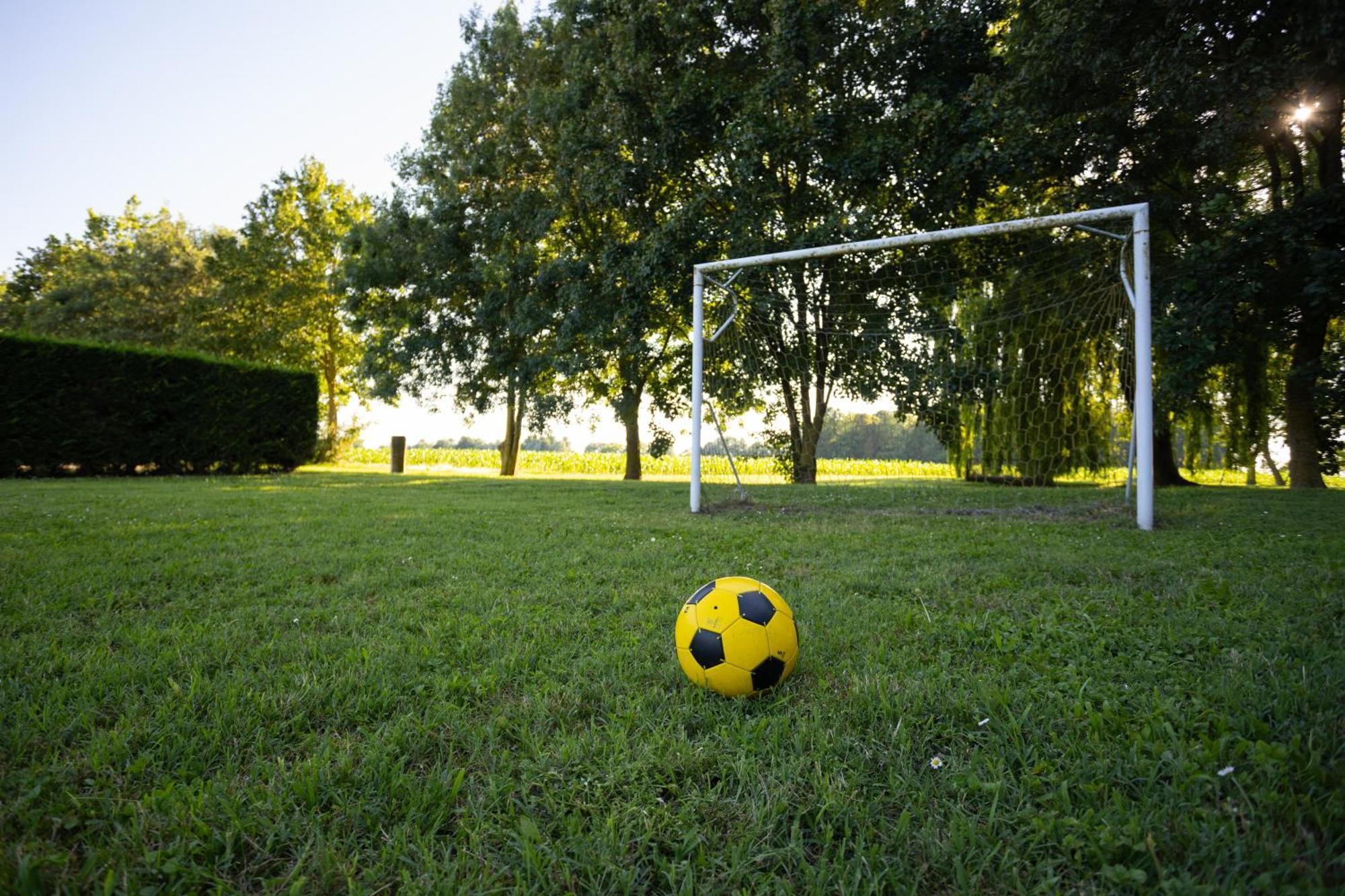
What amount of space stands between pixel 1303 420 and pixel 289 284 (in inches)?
1316

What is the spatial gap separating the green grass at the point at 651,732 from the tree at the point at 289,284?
25.4m

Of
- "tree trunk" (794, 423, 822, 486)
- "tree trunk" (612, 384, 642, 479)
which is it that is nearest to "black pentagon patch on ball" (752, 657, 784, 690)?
"tree trunk" (794, 423, 822, 486)

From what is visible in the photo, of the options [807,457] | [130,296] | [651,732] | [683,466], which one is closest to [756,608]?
[651,732]

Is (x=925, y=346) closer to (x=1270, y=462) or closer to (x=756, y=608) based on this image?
(x=756, y=608)

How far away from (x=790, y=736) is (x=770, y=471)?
42.2 ft

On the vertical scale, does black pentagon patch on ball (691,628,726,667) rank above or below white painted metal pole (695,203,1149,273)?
below

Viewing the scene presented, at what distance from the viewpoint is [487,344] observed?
19469mm

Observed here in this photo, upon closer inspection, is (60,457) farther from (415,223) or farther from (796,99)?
(796,99)

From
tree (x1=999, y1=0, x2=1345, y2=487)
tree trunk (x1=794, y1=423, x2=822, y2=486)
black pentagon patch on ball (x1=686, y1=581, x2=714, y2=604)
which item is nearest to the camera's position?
black pentagon patch on ball (x1=686, y1=581, x2=714, y2=604)

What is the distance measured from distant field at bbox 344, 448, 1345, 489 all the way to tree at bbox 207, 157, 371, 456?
5555 mm

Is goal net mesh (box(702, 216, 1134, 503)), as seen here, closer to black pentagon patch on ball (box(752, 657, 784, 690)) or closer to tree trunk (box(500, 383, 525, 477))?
black pentagon patch on ball (box(752, 657, 784, 690))

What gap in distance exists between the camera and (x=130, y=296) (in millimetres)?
27766

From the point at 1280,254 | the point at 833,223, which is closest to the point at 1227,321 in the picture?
the point at 1280,254

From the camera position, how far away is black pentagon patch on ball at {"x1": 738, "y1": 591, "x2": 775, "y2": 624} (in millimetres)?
2471
